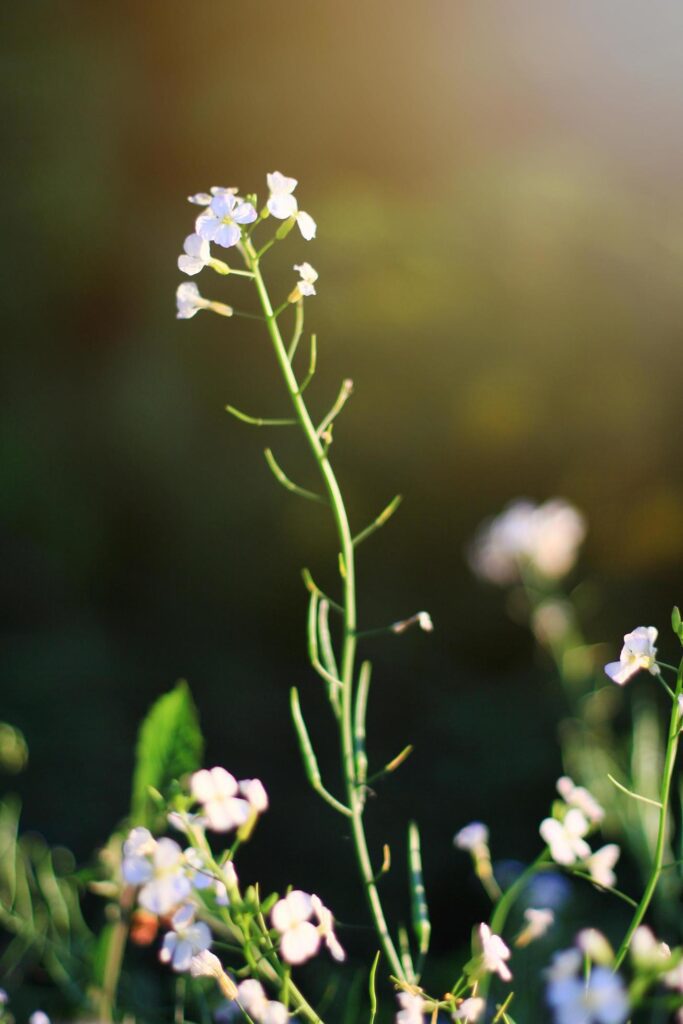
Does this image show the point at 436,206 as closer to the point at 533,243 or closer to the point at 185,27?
the point at 533,243

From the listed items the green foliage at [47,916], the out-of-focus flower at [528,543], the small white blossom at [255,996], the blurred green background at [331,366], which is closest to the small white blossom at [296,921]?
the small white blossom at [255,996]

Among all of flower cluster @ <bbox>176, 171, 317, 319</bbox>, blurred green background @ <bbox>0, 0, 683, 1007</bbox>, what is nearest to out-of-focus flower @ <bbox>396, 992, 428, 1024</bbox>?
flower cluster @ <bbox>176, 171, 317, 319</bbox>

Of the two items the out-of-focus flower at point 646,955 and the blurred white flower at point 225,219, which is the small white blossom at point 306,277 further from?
the out-of-focus flower at point 646,955

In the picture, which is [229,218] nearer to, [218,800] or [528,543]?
[218,800]

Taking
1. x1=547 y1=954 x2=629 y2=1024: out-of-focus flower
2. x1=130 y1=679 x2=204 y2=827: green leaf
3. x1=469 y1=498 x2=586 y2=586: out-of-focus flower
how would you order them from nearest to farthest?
1. x1=547 y1=954 x2=629 y2=1024: out-of-focus flower
2. x1=130 y1=679 x2=204 y2=827: green leaf
3. x1=469 y1=498 x2=586 y2=586: out-of-focus flower

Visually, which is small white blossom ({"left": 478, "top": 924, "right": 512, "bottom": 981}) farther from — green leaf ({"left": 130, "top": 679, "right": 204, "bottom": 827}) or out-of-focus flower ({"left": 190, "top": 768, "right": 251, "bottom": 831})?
green leaf ({"left": 130, "top": 679, "right": 204, "bottom": 827})

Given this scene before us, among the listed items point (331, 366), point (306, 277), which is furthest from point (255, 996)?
point (331, 366)

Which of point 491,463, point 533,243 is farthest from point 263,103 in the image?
point 491,463

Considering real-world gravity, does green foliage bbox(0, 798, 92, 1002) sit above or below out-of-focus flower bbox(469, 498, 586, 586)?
below
